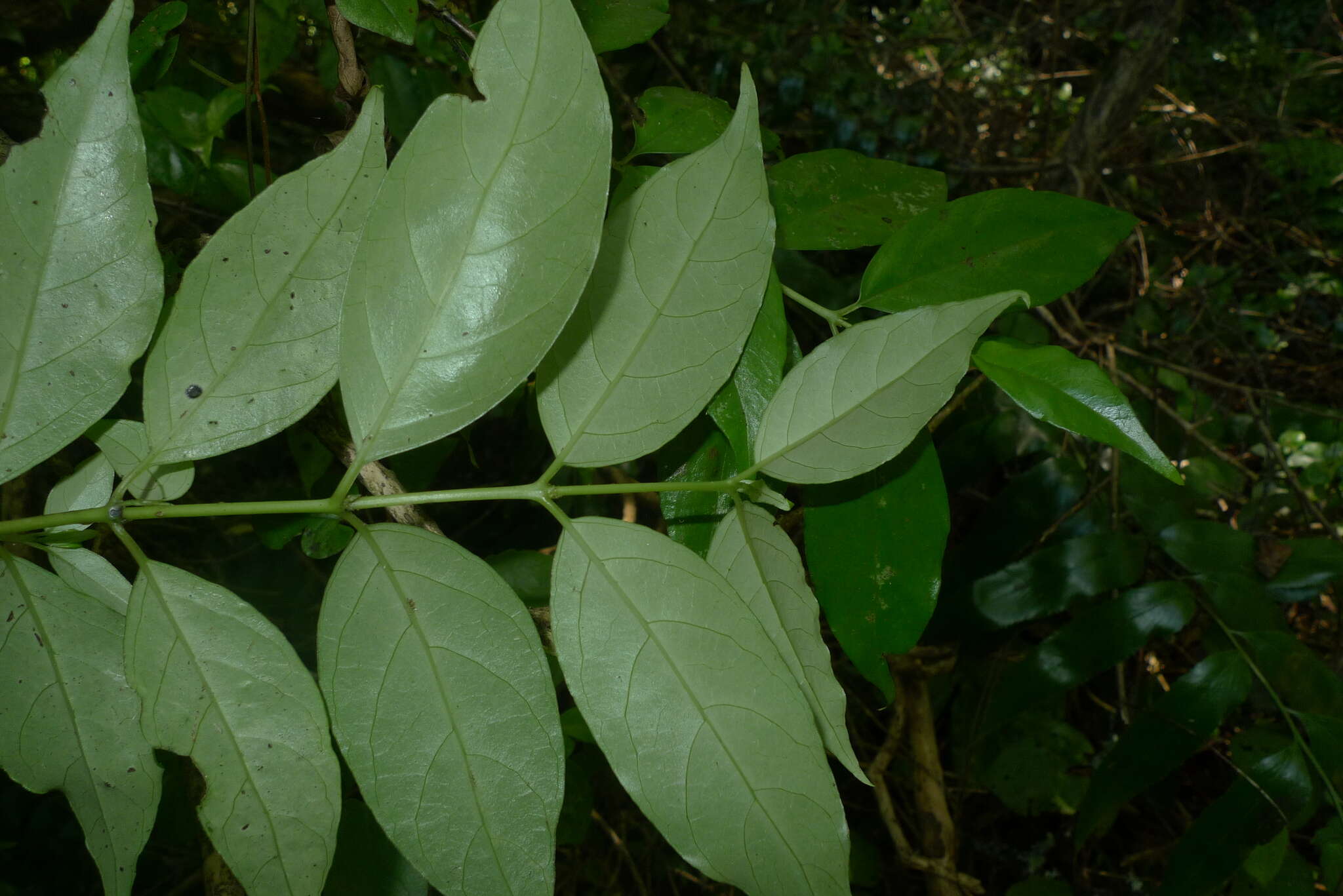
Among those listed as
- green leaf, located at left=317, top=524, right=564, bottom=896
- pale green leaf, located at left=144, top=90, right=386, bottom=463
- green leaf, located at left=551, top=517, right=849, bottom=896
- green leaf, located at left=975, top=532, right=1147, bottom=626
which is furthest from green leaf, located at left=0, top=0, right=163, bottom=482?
green leaf, located at left=975, top=532, right=1147, bottom=626

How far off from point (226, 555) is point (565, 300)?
1.18 metres

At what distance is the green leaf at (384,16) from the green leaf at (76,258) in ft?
0.49

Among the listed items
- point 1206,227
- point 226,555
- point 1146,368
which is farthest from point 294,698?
point 1206,227

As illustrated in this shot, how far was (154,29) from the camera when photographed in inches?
23.8

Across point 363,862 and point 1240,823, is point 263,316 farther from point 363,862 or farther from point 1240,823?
point 1240,823

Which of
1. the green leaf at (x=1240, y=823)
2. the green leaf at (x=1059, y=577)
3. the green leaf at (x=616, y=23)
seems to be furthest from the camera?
the green leaf at (x=1059, y=577)

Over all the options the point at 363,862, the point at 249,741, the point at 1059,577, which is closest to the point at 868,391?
the point at 249,741

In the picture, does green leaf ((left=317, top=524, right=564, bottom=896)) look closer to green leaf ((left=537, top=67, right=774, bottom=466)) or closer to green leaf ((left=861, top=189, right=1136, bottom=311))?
green leaf ((left=537, top=67, right=774, bottom=466))

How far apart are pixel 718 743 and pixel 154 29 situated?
0.64 metres

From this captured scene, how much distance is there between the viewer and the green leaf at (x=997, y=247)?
476mm

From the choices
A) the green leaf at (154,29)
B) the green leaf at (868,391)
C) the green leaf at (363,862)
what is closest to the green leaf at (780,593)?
the green leaf at (868,391)

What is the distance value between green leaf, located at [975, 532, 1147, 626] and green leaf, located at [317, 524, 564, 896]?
764 millimetres

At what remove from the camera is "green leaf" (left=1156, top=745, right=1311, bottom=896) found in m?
0.85

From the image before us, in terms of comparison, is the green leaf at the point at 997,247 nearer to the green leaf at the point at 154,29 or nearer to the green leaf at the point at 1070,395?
the green leaf at the point at 1070,395
